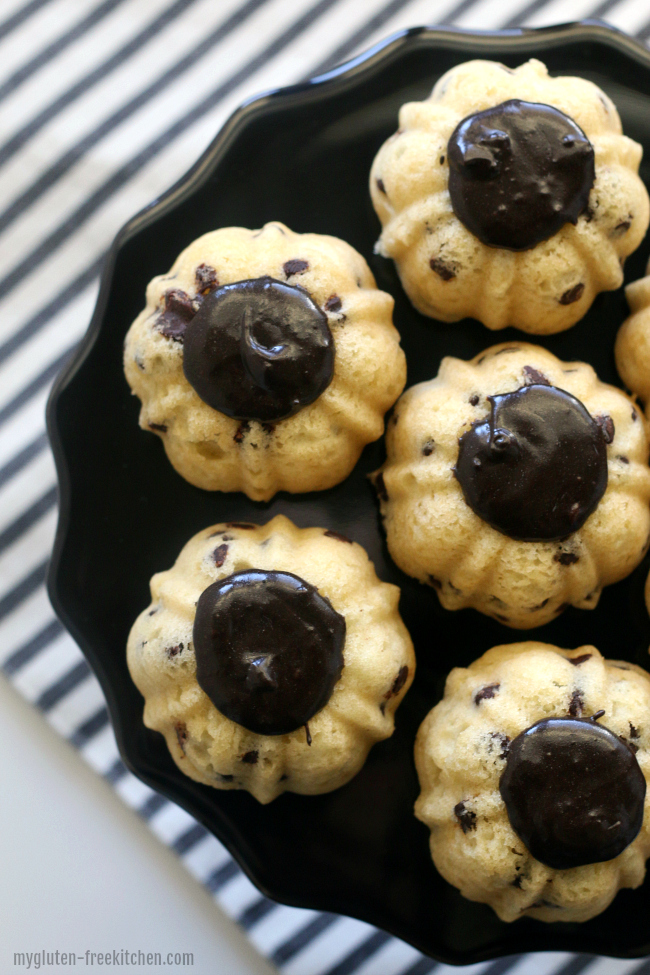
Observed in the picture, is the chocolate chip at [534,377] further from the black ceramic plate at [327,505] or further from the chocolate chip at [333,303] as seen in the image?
the chocolate chip at [333,303]

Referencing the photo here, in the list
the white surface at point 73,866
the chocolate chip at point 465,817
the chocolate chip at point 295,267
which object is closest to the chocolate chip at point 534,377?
the chocolate chip at point 295,267

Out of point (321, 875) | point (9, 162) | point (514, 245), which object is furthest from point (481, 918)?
point (9, 162)

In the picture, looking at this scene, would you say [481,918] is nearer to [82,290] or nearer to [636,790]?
Answer: [636,790]

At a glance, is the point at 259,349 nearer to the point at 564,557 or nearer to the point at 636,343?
the point at 564,557

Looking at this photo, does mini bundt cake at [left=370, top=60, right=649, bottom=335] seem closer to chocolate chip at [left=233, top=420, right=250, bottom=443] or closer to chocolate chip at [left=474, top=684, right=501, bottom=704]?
chocolate chip at [left=233, top=420, right=250, bottom=443]

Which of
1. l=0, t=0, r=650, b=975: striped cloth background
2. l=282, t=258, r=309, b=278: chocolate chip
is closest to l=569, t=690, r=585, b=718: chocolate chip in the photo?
l=282, t=258, r=309, b=278: chocolate chip

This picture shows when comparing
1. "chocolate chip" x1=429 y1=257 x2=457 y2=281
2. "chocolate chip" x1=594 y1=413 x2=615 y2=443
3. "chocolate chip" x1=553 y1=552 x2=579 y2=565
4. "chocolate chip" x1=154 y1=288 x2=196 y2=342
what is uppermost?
"chocolate chip" x1=154 y1=288 x2=196 y2=342

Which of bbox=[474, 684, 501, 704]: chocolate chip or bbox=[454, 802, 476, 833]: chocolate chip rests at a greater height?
bbox=[474, 684, 501, 704]: chocolate chip
